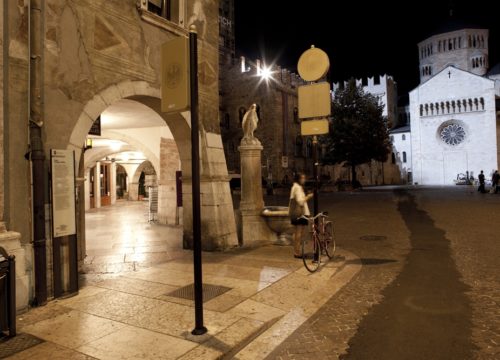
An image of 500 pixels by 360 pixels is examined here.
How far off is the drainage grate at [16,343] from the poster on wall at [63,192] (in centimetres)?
157

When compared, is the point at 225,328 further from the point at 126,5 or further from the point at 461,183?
the point at 461,183

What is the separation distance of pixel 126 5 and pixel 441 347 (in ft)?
23.2

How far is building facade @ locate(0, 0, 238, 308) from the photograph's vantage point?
5098mm

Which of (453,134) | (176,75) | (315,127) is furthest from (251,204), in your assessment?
(453,134)

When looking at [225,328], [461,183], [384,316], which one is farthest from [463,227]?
[461,183]

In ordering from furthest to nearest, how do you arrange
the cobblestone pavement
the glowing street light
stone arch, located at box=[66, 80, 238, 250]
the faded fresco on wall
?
the glowing street light < the faded fresco on wall < stone arch, located at box=[66, 80, 238, 250] < the cobblestone pavement

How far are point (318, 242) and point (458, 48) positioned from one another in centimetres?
7553

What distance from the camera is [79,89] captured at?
610 centimetres

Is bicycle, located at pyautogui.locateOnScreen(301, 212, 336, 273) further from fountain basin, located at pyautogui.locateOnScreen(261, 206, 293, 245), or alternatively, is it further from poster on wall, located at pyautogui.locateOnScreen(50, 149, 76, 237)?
poster on wall, located at pyautogui.locateOnScreen(50, 149, 76, 237)

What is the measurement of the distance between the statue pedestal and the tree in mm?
30388

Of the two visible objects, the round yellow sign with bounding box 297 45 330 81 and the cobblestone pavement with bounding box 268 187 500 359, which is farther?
the round yellow sign with bounding box 297 45 330 81

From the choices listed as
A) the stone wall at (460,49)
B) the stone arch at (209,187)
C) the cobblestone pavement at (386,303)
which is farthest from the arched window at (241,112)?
the stone wall at (460,49)

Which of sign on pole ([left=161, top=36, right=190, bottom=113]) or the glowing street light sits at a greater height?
the glowing street light

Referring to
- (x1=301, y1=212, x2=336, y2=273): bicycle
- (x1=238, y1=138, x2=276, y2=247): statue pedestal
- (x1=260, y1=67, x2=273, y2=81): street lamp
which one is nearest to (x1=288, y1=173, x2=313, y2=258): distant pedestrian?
(x1=301, y1=212, x2=336, y2=273): bicycle
